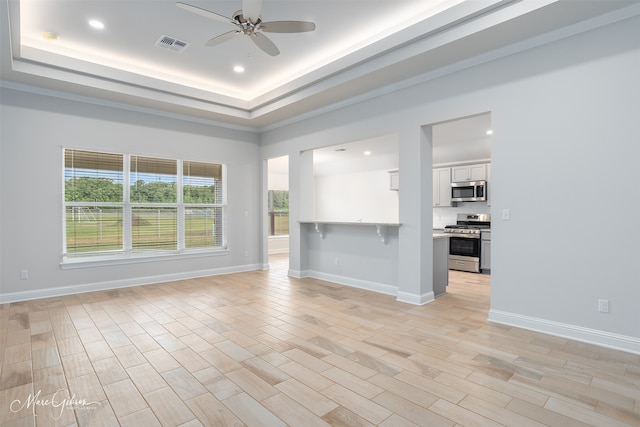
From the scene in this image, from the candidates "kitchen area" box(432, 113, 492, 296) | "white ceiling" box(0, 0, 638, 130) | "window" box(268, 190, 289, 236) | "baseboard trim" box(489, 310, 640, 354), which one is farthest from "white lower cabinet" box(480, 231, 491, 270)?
"window" box(268, 190, 289, 236)

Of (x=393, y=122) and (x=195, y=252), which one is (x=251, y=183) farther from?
(x=393, y=122)

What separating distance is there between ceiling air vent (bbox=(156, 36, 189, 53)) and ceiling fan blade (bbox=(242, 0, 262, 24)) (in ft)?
5.03

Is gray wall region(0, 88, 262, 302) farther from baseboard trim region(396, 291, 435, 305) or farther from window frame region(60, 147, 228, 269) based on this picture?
baseboard trim region(396, 291, 435, 305)

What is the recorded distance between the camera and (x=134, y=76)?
185 inches

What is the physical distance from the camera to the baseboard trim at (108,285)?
4434 millimetres

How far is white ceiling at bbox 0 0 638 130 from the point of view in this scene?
3090 mm

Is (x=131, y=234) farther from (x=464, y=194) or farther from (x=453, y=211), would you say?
(x=453, y=211)

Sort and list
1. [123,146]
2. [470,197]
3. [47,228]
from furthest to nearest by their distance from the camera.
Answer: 1. [470,197]
2. [123,146]
3. [47,228]

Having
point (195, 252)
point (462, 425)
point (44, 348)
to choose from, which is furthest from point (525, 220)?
point (195, 252)

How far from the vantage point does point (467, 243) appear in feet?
22.6

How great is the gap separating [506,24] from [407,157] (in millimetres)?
1744

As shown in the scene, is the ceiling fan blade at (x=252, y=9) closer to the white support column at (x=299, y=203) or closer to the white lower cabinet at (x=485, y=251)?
the white support column at (x=299, y=203)

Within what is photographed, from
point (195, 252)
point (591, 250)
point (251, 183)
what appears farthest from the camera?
point (251, 183)

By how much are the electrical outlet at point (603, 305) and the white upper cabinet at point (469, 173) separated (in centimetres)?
463
